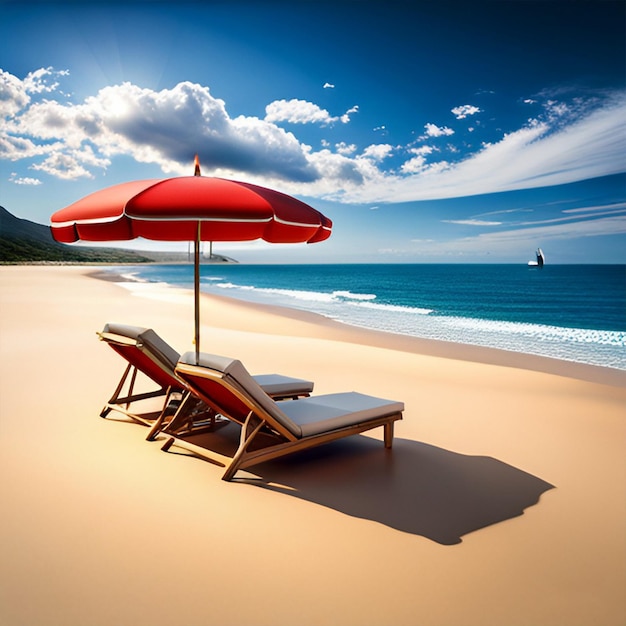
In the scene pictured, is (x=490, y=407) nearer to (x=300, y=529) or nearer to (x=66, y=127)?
(x=300, y=529)

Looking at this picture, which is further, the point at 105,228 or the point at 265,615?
the point at 105,228

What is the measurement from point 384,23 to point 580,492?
29.4 m

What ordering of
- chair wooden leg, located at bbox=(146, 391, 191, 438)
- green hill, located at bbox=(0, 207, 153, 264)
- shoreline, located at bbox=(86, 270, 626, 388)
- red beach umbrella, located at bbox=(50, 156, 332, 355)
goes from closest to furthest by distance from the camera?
red beach umbrella, located at bbox=(50, 156, 332, 355), chair wooden leg, located at bbox=(146, 391, 191, 438), shoreline, located at bbox=(86, 270, 626, 388), green hill, located at bbox=(0, 207, 153, 264)

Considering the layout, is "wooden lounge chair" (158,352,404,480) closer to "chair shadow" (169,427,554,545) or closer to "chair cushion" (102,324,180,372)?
"chair shadow" (169,427,554,545)

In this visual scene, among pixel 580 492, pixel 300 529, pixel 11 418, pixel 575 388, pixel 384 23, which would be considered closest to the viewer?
pixel 300 529

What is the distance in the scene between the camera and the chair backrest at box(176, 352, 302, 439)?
11.6ft

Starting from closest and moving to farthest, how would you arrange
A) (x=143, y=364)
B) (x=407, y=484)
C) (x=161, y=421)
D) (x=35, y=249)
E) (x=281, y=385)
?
(x=407, y=484) → (x=161, y=421) → (x=143, y=364) → (x=281, y=385) → (x=35, y=249)

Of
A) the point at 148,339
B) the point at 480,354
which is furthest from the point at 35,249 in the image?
the point at 148,339

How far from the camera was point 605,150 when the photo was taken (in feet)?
A: 159

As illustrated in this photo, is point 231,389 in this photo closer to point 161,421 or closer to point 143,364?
point 161,421

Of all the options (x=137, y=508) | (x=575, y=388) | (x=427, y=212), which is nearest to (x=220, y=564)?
(x=137, y=508)

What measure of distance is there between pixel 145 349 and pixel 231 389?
1308 millimetres

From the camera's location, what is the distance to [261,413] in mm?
3590

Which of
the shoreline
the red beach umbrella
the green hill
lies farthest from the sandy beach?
the green hill
